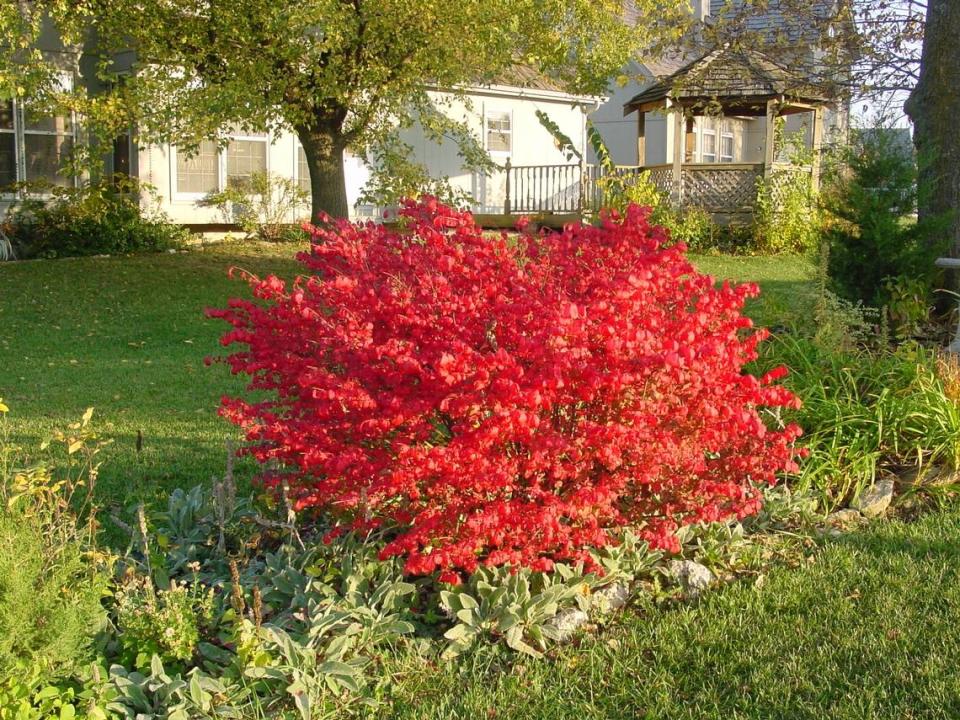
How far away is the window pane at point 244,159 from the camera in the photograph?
747 inches

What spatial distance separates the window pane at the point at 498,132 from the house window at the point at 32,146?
10.0 meters

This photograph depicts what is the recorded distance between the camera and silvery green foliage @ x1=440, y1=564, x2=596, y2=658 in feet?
12.1

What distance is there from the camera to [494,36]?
38.4ft

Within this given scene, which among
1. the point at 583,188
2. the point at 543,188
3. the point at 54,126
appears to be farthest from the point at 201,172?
the point at 543,188

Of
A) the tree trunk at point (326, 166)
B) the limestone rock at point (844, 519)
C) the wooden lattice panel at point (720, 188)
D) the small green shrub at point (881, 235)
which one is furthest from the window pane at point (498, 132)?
the limestone rock at point (844, 519)

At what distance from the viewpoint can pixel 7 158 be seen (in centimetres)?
1664

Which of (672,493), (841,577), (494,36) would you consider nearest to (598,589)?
(672,493)

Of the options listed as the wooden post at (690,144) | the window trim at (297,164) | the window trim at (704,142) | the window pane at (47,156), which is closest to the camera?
the window pane at (47,156)

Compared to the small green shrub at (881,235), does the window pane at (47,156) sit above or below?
above

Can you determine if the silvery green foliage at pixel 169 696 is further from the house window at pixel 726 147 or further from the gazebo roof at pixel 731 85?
the house window at pixel 726 147

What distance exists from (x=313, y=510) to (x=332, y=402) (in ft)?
2.66

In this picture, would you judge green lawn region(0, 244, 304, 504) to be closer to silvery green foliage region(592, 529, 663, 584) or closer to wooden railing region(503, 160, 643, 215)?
silvery green foliage region(592, 529, 663, 584)

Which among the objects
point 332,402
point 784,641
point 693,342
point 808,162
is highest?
point 808,162

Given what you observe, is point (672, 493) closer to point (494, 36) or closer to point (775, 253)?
point (494, 36)
